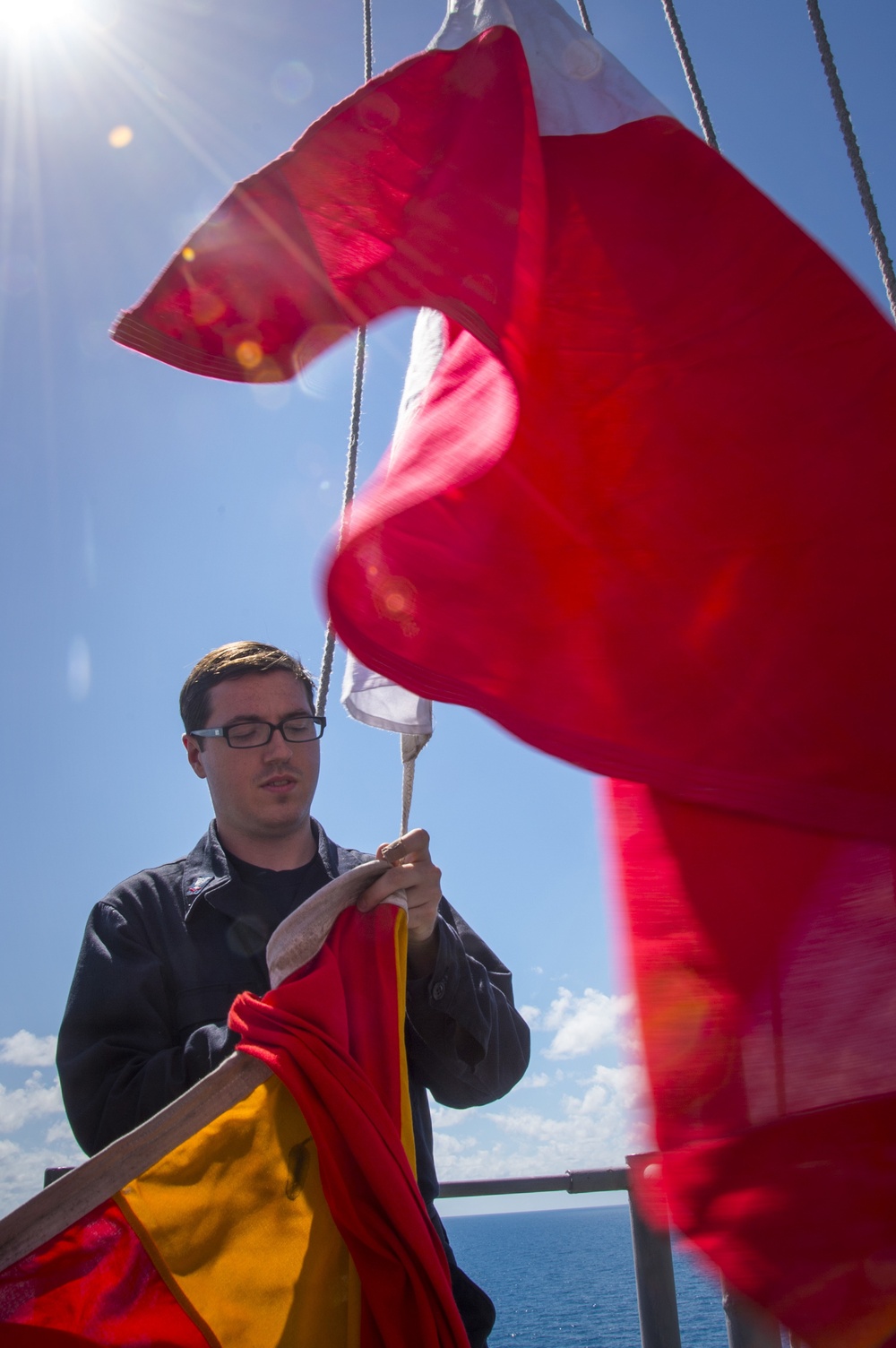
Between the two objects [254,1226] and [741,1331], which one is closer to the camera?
[254,1226]

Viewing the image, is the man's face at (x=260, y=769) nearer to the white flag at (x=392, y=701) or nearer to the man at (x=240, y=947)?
the man at (x=240, y=947)

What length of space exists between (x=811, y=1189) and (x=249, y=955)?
1046 mm

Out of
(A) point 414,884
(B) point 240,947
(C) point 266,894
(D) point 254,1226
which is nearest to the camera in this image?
(D) point 254,1226

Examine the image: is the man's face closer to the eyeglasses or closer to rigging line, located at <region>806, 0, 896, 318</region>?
the eyeglasses

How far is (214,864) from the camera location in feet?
5.89

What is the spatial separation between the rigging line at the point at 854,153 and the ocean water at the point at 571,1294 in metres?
35.9

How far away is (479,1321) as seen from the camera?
4.48 feet

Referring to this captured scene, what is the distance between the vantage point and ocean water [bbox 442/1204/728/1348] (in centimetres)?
6512

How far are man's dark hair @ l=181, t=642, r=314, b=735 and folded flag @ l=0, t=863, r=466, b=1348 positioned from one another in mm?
802

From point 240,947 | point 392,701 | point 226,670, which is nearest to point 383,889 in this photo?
point 392,701

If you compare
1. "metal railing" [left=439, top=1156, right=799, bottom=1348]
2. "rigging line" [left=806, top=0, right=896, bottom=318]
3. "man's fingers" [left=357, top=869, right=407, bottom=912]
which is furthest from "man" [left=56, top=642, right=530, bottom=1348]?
"rigging line" [left=806, top=0, right=896, bottom=318]

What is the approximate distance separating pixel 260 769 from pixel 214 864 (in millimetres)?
226

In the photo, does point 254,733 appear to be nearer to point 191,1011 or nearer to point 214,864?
point 214,864

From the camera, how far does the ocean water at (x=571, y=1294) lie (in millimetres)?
65125
